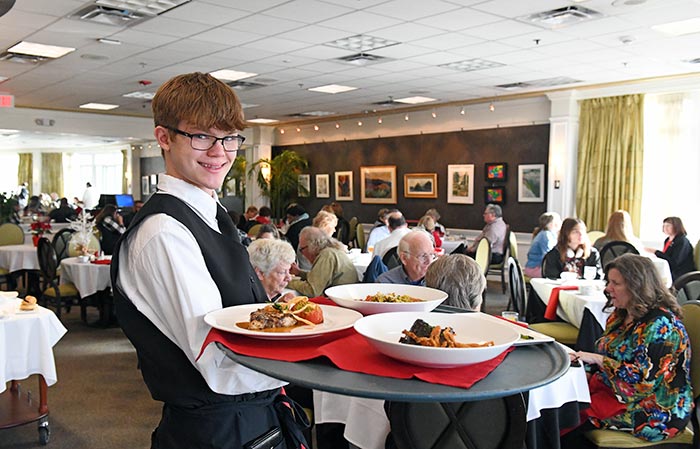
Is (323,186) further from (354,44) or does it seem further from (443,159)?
(354,44)

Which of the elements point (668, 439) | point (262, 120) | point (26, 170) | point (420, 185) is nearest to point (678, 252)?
point (668, 439)

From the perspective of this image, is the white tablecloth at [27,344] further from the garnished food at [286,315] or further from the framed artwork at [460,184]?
the framed artwork at [460,184]

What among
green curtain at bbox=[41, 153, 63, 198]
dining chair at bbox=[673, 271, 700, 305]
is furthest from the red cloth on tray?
green curtain at bbox=[41, 153, 63, 198]

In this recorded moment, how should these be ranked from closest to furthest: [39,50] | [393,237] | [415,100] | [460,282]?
[460,282], [393,237], [39,50], [415,100]

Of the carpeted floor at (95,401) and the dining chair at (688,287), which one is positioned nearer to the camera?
the carpeted floor at (95,401)

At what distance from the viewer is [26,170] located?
2723 centimetres

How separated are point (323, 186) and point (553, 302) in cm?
1084

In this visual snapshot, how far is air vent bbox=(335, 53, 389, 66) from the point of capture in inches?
331

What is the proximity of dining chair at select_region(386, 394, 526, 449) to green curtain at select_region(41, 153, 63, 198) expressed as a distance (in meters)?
27.1

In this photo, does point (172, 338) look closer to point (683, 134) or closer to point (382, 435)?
point (382, 435)

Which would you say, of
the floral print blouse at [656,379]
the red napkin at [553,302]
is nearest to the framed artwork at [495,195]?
the red napkin at [553,302]

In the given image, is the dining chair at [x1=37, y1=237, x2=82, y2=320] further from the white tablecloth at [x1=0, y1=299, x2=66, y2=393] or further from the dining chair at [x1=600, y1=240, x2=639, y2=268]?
the dining chair at [x1=600, y1=240, x2=639, y2=268]

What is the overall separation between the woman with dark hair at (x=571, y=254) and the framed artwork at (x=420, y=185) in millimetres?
6901

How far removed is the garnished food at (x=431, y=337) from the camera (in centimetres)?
112
